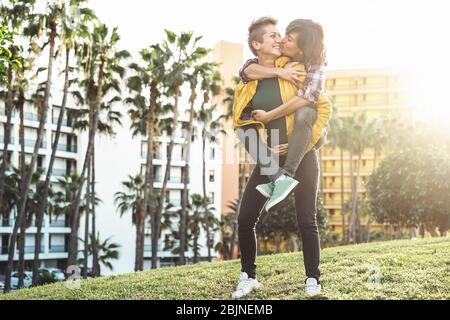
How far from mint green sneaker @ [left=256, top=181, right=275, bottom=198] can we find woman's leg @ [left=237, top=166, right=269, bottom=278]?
290 millimetres

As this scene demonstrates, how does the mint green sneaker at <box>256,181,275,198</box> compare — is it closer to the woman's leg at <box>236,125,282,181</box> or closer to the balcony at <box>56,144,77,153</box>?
the woman's leg at <box>236,125,282,181</box>

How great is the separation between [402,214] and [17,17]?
984 inches

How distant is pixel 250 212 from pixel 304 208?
1.66 ft

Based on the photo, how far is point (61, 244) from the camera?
58.9 meters

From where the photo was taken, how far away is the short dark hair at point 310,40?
5.52 metres

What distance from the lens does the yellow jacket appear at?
18.2 ft

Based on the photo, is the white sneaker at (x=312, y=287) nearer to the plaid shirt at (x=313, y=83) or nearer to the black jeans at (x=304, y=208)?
the black jeans at (x=304, y=208)

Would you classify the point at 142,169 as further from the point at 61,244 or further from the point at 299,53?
the point at 299,53

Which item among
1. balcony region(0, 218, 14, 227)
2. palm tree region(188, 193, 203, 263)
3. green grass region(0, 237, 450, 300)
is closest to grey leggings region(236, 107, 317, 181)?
green grass region(0, 237, 450, 300)

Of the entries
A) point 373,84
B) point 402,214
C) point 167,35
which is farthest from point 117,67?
point 373,84

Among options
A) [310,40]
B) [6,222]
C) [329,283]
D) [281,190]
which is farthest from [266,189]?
[6,222]

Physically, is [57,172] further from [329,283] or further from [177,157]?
[329,283]
